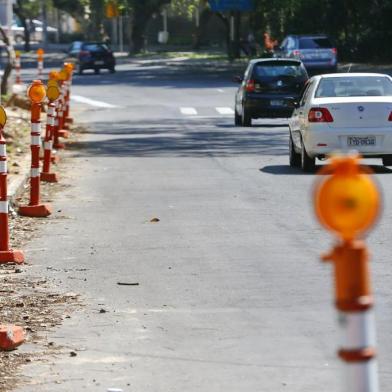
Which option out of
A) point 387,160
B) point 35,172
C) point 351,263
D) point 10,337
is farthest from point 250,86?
point 351,263

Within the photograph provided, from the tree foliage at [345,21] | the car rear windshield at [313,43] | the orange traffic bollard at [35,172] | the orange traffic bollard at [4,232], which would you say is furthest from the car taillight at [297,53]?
the orange traffic bollard at [4,232]

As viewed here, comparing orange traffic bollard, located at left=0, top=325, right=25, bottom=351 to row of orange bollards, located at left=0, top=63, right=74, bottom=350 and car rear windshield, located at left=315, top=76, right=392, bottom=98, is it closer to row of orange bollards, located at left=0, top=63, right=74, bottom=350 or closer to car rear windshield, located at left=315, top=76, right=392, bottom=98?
row of orange bollards, located at left=0, top=63, right=74, bottom=350

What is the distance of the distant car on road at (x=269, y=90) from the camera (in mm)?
31641

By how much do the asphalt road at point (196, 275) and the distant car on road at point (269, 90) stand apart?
295 inches

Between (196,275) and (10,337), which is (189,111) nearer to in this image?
(196,275)

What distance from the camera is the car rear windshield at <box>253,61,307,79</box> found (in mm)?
32062

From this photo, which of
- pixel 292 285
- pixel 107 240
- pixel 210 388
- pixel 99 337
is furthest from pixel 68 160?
pixel 210 388

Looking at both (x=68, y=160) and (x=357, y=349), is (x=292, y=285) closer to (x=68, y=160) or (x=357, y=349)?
(x=357, y=349)

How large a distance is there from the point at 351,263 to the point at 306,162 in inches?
639

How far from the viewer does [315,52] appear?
173ft

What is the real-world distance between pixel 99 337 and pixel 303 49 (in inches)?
1774

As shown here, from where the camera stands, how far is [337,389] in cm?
707

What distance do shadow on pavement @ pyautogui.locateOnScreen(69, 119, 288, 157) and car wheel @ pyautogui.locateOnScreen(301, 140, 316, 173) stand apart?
12.4ft

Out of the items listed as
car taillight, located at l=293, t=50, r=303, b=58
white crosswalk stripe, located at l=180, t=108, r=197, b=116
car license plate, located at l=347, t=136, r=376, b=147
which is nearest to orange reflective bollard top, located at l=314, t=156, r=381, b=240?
car license plate, located at l=347, t=136, r=376, b=147
